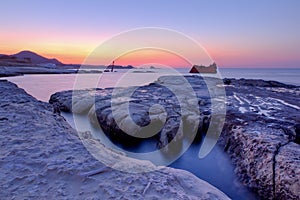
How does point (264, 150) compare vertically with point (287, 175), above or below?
above

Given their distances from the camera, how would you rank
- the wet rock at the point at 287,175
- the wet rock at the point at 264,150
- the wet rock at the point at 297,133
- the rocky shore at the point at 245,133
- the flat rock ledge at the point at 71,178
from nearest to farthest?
the flat rock ledge at the point at 71,178, the wet rock at the point at 287,175, the wet rock at the point at 264,150, the rocky shore at the point at 245,133, the wet rock at the point at 297,133

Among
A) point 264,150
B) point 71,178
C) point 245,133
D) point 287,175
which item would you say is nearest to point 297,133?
point 245,133

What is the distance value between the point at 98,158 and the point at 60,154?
0.57 metres

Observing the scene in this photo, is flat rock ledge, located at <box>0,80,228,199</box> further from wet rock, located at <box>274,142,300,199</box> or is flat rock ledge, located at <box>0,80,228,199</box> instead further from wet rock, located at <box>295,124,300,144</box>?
wet rock, located at <box>295,124,300,144</box>

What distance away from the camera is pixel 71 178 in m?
2.89

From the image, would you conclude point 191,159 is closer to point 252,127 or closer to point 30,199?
point 252,127

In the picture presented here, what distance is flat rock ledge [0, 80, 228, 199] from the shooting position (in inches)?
102

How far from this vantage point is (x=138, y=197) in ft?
8.39

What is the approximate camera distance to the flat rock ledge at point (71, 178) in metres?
2.60

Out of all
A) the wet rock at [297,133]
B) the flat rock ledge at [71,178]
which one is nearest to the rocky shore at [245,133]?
the wet rock at [297,133]

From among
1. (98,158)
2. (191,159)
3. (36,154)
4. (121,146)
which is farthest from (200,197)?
(121,146)

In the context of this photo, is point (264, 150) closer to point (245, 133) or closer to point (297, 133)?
point (245, 133)

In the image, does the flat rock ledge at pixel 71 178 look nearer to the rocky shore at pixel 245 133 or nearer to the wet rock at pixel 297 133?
the rocky shore at pixel 245 133

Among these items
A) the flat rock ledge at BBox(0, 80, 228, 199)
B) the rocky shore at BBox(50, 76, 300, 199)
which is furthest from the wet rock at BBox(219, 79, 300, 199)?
the flat rock ledge at BBox(0, 80, 228, 199)
